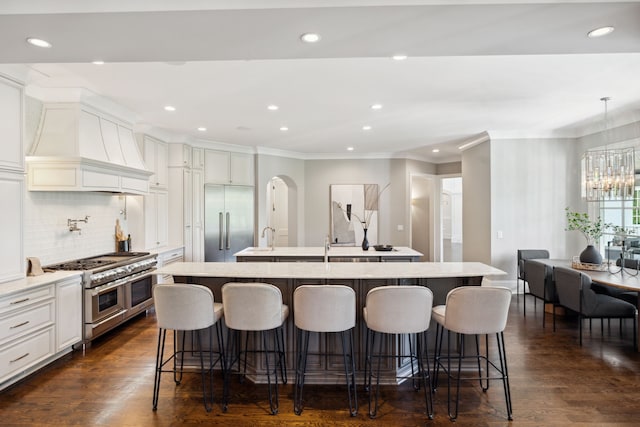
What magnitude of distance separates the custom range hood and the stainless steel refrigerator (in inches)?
88.3

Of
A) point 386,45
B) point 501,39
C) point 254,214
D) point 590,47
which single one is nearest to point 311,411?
point 386,45

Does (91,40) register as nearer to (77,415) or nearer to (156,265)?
(77,415)

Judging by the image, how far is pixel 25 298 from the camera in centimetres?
Answer: 300

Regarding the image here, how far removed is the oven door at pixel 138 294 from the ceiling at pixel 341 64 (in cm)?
218

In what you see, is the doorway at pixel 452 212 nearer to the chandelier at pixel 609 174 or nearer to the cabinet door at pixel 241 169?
the cabinet door at pixel 241 169

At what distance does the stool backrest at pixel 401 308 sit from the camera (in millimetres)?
2496

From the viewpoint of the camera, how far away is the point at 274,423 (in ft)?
7.96

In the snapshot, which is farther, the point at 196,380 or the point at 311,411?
the point at 196,380

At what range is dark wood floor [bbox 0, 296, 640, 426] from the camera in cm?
247

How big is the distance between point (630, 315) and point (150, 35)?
5.07 m

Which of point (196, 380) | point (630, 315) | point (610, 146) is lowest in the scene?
point (196, 380)

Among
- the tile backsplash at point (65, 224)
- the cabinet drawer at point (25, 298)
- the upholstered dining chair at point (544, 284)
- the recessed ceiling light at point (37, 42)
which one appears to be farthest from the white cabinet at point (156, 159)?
the upholstered dining chair at point (544, 284)

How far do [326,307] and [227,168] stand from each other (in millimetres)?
4998

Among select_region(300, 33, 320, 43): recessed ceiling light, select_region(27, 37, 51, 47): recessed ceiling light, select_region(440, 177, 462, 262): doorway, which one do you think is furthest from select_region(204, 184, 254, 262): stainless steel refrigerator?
select_region(440, 177, 462, 262): doorway
